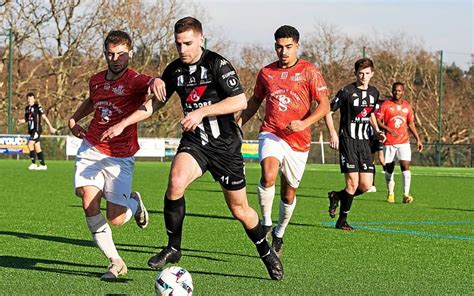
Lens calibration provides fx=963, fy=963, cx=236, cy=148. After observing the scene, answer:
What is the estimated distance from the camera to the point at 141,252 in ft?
30.5

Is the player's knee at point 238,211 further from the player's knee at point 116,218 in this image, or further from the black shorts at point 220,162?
the player's knee at point 116,218

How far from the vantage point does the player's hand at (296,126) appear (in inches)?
340

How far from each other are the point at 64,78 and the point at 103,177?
38.0 meters

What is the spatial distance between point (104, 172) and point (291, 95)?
7.74 feet

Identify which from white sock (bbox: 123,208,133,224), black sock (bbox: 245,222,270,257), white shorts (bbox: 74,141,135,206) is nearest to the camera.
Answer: black sock (bbox: 245,222,270,257)

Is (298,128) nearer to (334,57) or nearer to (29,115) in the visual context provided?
(29,115)

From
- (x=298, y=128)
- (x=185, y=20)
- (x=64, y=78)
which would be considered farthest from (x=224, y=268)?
→ (x=64, y=78)

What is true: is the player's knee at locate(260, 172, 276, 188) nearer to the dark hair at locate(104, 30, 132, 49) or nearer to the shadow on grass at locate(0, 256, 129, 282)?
the shadow on grass at locate(0, 256, 129, 282)

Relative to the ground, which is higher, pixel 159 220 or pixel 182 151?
pixel 182 151

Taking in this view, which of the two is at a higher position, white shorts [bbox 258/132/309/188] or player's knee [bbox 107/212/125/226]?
white shorts [bbox 258/132/309/188]

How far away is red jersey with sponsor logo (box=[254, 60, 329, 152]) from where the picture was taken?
9422mm

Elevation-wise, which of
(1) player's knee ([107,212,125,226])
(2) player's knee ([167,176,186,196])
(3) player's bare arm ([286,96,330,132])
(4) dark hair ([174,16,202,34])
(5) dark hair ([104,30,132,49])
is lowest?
(1) player's knee ([107,212,125,226])

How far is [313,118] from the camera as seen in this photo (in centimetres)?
889

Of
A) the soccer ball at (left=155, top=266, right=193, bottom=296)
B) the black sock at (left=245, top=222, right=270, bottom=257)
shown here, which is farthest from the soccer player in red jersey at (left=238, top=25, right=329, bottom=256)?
the soccer ball at (left=155, top=266, right=193, bottom=296)
